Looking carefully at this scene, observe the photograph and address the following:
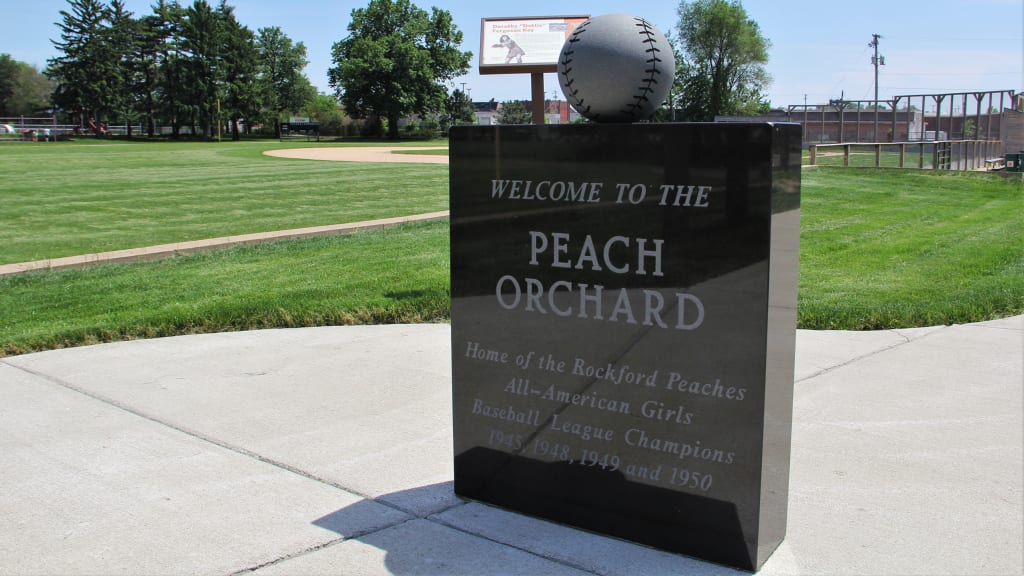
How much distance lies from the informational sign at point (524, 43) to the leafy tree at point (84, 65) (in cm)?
8098

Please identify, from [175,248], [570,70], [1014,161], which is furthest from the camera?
[1014,161]

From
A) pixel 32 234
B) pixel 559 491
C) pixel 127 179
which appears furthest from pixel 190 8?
pixel 559 491

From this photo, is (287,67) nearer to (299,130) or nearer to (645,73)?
(299,130)

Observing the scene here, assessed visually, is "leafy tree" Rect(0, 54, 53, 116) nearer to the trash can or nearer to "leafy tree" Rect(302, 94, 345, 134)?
"leafy tree" Rect(302, 94, 345, 134)

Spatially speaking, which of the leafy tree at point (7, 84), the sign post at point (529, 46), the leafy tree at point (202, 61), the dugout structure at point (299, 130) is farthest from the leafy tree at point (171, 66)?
the sign post at point (529, 46)

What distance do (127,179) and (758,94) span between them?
76307 mm

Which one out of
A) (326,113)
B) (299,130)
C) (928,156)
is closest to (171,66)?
(299,130)

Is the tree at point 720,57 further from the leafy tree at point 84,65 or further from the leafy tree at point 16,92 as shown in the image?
the leafy tree at point 16,92

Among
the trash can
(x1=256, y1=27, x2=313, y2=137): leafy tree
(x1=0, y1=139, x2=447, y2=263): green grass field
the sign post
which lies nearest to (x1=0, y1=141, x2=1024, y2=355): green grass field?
(x1=0, y1=139, x2=447, y2=263): green grass field

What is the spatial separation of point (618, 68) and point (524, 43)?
167 inches

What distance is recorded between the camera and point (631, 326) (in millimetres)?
3068

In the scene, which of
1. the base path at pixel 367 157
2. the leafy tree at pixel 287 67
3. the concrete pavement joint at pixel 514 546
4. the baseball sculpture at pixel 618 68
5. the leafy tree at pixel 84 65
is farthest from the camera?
the leafy tree at pixel 287 67

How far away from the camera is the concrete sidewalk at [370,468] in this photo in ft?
10.0

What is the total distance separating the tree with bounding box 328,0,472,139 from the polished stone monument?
73641 millimetres
